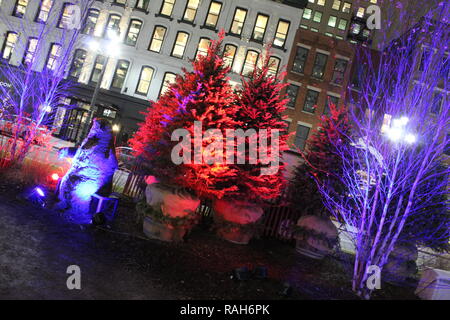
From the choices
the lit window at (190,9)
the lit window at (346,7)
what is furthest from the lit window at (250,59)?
the lit window at (346,7)

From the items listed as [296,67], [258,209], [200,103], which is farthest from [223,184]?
[296,67]

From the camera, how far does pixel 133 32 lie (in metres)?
23.0

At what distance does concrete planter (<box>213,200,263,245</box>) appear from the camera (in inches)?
308

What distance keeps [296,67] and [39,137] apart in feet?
64.8

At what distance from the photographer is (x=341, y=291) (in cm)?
628

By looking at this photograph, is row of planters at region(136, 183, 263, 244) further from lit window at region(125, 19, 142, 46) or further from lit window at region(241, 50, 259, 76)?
lit window at region(125, 19, 142, 46)

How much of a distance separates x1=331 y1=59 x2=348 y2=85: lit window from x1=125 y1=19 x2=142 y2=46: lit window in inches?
663

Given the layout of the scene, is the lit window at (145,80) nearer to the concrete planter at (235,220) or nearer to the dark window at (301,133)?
the dark window at (301,133)

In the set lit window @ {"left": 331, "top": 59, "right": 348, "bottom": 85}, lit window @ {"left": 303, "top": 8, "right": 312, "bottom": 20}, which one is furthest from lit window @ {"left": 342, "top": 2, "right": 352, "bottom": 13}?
lit window @ {"left": 331, "top": 59, "right": 348, "bottom": 85}

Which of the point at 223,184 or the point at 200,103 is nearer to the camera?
the point at 200,103

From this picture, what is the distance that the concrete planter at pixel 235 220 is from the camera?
7.83 m

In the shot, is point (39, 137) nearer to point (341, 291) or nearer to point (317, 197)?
point (317, 197)

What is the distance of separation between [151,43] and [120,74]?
3.65 meters

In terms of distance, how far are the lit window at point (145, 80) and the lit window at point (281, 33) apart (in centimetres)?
1081
